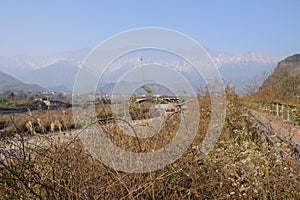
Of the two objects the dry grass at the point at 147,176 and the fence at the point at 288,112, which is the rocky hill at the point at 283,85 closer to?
the fence at the point at 288,112

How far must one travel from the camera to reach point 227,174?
3.94m

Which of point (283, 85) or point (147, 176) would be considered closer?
point (147, 176)

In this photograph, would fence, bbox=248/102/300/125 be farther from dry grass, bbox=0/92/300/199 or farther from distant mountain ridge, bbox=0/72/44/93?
distant mountain ridge, bbox=0/72/44/93

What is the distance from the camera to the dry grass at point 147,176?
282 cm

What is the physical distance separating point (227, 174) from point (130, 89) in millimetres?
1492

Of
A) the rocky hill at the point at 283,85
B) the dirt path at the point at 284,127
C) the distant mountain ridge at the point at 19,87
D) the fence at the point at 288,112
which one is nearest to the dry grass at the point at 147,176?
the dirt path at the point at 284,127

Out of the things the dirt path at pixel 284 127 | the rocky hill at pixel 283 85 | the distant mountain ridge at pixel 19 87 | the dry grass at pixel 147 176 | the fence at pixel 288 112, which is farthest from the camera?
the rocky hill at pixel 283 85

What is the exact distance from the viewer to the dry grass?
282cm

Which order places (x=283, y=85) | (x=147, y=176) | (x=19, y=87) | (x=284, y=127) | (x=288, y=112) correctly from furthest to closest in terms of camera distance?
1. (x=19, y=87)
2. (x=283, y=85)
3. (x=288, y=112)
4. (x=284, y=127)
5. (x=147, y=176)

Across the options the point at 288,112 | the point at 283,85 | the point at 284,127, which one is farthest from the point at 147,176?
the point at 283,85

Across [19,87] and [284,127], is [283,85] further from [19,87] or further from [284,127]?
[19,87]

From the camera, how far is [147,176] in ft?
11.3

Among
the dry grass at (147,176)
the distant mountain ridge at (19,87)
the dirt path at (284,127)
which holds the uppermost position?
the distant mountain ridge at (19,87)

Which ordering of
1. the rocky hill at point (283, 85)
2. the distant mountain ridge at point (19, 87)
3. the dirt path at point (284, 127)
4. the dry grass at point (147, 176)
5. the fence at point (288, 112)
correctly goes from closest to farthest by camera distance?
1. the dry grass at point (147, 176)
2. the dirt path at point (284, 127)
3. the distant mountain ridge at point (19, 87)
4. the fence at point (288, 112)
5. the rocky hill at point (283, 85)
